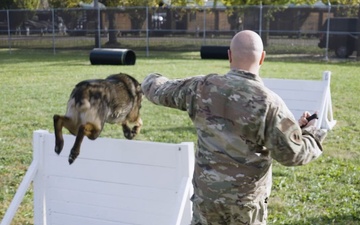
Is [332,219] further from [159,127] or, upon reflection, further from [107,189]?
[159,127]

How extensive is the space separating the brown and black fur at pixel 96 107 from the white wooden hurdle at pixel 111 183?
0.98 ft

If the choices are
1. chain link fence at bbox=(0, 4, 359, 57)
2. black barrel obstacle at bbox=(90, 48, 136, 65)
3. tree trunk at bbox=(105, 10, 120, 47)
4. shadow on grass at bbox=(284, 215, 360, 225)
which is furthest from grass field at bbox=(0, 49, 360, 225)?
tree trunk at bbox=(105, 10, 120, 47)

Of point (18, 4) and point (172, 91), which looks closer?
point (172, 91)

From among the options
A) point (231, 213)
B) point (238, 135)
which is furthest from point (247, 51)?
point (231, 213)

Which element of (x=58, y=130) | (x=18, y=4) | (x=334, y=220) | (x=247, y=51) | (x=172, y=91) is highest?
(x=18, y=4)

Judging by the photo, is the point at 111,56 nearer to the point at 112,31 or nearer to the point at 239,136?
the point at 112,31

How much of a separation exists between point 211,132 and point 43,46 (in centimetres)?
2888

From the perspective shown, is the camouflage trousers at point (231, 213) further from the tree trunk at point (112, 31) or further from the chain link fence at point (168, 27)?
the tree trunk at point (112, 31)

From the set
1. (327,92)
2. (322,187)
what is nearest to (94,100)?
(322,187)

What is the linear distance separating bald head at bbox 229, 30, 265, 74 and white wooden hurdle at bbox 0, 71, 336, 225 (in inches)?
37.9

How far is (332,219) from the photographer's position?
562 centimetres

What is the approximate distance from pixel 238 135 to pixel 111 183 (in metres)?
1.57

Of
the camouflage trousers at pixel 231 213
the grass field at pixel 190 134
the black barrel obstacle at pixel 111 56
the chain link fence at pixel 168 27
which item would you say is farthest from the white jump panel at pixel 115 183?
the chain link fence at pixel 168 27

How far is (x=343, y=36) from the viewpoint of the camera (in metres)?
25.6
